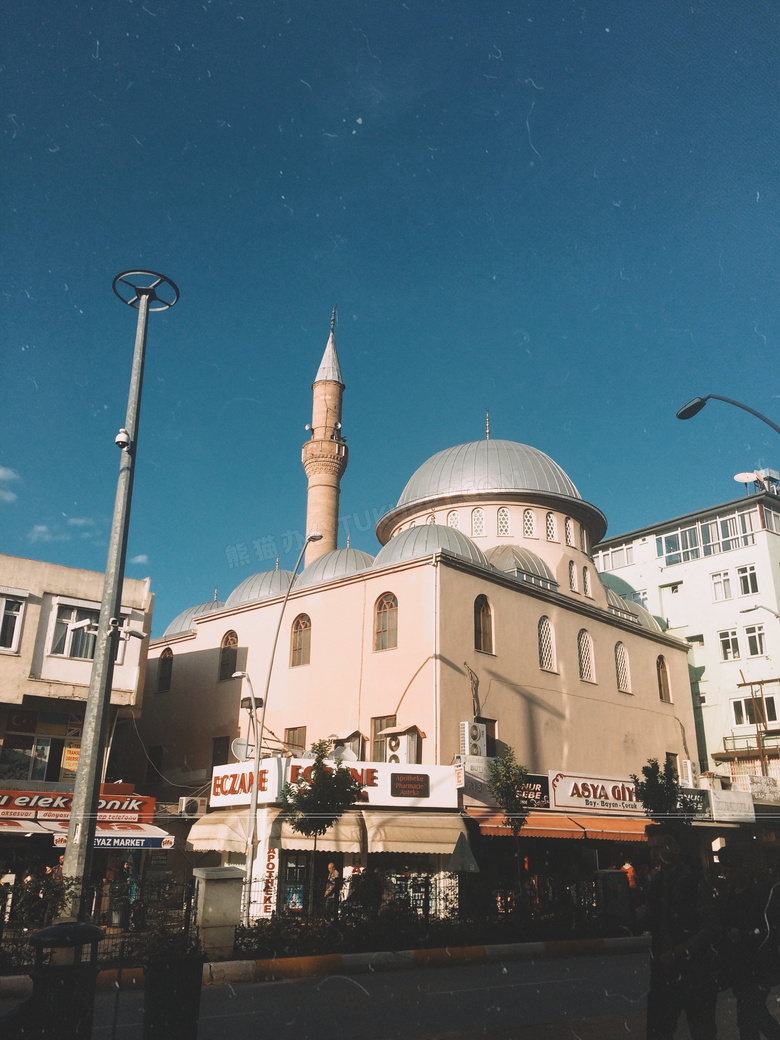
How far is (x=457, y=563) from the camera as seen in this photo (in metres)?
24.2

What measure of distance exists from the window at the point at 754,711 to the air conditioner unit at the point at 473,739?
17157 millimetres

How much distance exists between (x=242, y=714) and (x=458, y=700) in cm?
789

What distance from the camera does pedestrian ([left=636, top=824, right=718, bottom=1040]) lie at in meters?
5.41

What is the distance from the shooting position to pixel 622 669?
99.3 ft

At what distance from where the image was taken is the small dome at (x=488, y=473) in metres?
32.0

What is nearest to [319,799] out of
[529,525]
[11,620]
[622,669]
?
[11,620]

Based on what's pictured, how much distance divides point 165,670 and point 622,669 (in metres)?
16.0

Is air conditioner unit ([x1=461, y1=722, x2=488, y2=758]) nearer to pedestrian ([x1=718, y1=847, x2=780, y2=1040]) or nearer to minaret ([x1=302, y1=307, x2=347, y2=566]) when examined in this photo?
minaret ([x1=302, y1=307, x2=347, y2=566])

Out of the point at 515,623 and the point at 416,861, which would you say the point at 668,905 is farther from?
the point at 515,623

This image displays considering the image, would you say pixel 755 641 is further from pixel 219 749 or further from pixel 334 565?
pixel 219 749

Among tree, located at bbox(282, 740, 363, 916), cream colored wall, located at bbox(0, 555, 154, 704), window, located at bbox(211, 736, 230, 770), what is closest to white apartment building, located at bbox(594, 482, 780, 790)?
window, located at bbox(211, 736, 230, 770)

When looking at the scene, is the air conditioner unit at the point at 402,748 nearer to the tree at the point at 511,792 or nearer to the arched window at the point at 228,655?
the tree at the point at 511,792

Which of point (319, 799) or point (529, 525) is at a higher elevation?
point (529, 525)

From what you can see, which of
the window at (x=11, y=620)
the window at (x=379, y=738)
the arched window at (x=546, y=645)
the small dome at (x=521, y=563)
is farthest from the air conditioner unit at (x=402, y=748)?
the window at (x=11, y=620)
